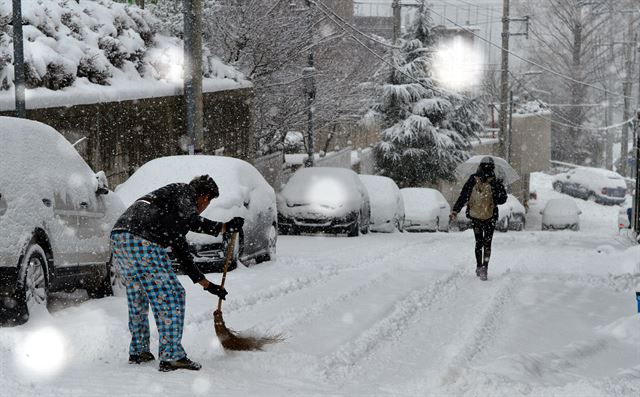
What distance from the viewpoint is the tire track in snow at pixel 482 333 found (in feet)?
25.5

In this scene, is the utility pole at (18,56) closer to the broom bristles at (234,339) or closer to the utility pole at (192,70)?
the utility pole at (192,70)

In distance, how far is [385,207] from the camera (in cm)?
2661

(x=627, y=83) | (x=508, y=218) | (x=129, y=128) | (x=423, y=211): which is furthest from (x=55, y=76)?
(x=627, y=83)

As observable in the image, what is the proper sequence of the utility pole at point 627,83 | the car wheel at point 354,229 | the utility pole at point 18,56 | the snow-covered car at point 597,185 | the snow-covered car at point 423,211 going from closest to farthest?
the utility pole at point 18,56 → the car wheel at point 354,229 → the snow-covered car at point 423,211 → the snow-covered car at point 597,185 → the utility pole at point 627,83

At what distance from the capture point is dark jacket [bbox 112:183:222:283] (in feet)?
23.5

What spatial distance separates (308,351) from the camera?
8336 mm

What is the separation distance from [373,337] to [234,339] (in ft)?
4.98

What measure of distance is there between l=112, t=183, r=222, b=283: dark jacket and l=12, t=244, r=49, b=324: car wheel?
1.86m

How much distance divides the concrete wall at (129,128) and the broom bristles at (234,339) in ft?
25.2

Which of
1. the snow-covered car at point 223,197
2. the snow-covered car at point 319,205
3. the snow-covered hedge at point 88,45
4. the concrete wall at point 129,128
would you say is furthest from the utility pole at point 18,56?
the snow-covered car at point 319,205

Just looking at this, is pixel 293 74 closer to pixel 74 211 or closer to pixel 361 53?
pixel 361 53

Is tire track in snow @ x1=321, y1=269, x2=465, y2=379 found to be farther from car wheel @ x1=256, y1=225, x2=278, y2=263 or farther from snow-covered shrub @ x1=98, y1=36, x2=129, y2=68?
snow-covered shrub @ x1=98, y1=36, x2=129, y2=68

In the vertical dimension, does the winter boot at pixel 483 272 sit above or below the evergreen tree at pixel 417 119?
below

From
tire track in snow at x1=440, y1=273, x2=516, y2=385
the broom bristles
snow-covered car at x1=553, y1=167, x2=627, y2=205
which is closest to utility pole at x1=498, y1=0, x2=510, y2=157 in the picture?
snow-covered car at x1=553, y1=167, x2=627, y2=205
